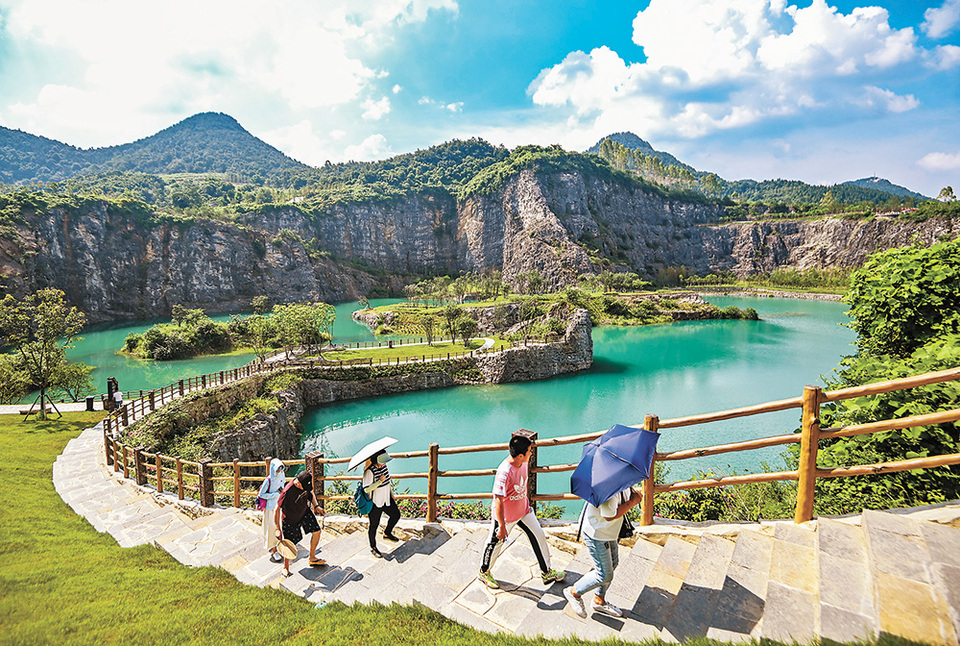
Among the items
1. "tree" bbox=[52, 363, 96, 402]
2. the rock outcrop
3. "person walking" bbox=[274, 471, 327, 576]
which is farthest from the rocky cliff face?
"person walking" bbox=[274, 471, 327, 576]

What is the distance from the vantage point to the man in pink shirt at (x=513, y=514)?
435 cm

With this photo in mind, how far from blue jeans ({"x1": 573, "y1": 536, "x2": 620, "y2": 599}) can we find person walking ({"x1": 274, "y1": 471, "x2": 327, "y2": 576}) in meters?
3.72

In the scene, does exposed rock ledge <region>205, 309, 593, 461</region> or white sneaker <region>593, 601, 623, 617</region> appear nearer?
white sneaker <region>593, 601, 623, 617</region>

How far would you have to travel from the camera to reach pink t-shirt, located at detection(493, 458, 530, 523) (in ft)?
14.3

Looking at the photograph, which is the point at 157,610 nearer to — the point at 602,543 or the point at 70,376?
the point at 602,543

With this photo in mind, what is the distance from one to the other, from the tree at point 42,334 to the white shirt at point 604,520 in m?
22.8

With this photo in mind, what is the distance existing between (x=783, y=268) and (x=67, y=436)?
5292 inches

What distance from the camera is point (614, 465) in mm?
3518

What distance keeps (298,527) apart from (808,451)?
238 inches

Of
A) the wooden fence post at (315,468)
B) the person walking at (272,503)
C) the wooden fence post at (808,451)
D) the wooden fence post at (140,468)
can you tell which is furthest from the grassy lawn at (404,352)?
the wooden fence post at (808,451)

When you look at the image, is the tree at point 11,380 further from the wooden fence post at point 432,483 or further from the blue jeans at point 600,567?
the blue jeans at point 600,567

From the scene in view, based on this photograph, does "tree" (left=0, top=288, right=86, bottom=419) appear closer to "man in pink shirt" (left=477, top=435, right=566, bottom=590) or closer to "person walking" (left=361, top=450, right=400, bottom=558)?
"person walking" (left=361, top=450, right=400, bottom=558)

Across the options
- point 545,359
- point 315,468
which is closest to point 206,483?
point 315,468

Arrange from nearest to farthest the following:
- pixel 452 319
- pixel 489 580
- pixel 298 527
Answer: pixel 489 580 < pixel 298 527 < pixel 452 319
